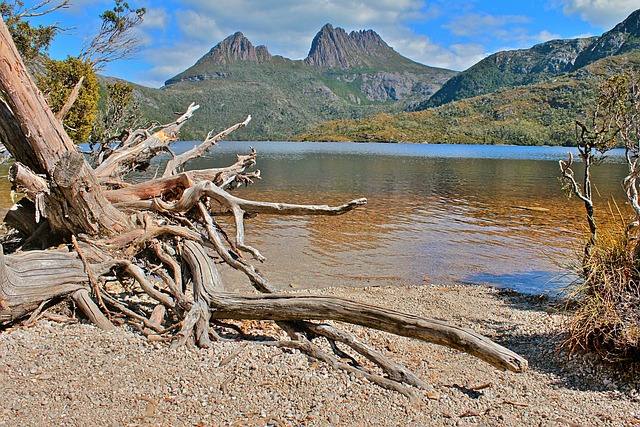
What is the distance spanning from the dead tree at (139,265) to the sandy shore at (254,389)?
296 millimetres

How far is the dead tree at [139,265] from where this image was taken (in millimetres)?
5219

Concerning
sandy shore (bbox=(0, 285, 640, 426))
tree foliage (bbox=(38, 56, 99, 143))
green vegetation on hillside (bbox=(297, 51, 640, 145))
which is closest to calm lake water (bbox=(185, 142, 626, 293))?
sandy shore (bbox=(0, 285, 640, 426))

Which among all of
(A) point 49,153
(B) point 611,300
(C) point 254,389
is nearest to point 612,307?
(B) point 611,300

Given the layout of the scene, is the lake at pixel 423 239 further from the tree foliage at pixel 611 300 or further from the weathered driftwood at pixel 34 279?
the weathered driftwood at pixel 34 279

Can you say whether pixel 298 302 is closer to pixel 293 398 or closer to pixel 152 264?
pixel 293 398

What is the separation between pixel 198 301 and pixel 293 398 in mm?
2075

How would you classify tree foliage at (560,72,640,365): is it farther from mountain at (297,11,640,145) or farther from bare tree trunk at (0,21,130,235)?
mountain at (297,11,640,145)

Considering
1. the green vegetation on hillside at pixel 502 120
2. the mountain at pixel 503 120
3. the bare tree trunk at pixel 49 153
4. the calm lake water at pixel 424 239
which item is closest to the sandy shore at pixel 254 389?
the bare tree trunk at pixel 49 153

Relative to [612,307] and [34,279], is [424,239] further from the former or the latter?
[34,279]

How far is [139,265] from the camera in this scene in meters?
7.20

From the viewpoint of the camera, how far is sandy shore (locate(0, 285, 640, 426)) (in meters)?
4.11

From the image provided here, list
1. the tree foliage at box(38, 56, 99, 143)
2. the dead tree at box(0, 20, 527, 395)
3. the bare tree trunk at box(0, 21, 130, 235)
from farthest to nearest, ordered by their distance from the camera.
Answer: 1. the tree foliage at box(38, 56, 99, 143)
2. the bare tree trunk at box(0, 21, 130, 235)
3. the dead tree at box(0, 20, 527, 395)

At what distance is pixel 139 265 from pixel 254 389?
3567mm

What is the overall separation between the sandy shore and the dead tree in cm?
30
